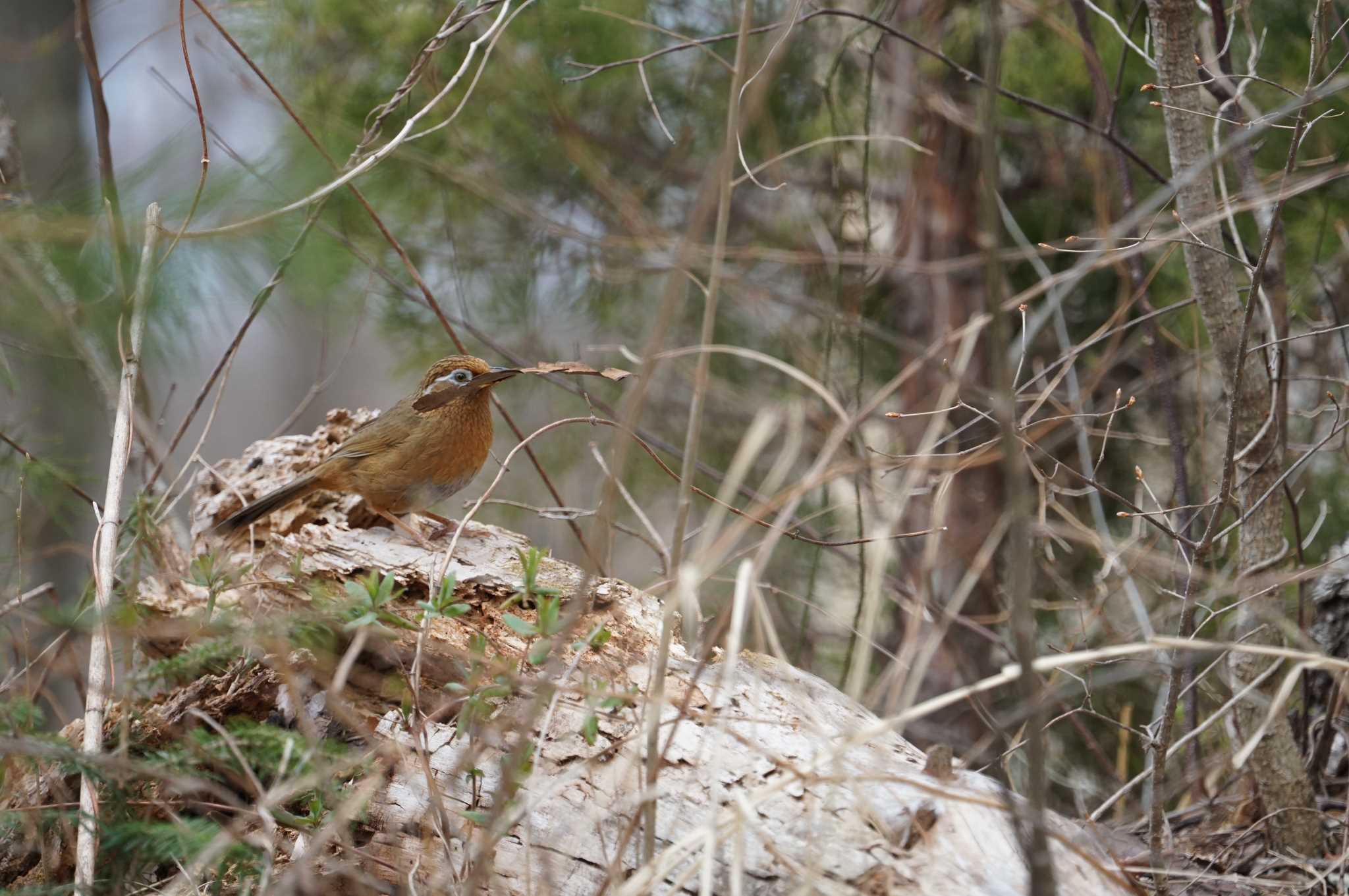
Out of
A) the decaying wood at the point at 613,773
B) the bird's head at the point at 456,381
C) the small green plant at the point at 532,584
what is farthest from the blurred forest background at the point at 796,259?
the small green plant at the point at 532,584

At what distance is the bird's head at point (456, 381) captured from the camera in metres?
3.36

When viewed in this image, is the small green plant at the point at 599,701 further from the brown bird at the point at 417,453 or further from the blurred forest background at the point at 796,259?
the blurred forest background at the point at 796,259

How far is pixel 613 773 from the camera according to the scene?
2.01 m

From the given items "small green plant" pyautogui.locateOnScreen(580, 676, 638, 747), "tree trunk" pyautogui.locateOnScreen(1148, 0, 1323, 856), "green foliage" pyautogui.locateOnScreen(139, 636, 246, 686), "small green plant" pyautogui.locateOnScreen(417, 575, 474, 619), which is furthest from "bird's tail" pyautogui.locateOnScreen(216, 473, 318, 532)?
"tree trunk" pyautogui.locateOnScreen(1148, 0, 1323, 856)

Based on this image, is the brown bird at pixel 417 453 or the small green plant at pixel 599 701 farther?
the brown bird at pixel 417 453

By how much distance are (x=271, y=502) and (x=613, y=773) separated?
6.16 feet

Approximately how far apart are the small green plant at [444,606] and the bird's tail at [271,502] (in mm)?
1432

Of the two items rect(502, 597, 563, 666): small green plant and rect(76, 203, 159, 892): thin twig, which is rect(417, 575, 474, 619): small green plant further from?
rect(76, 203, 159, 892): thin twig

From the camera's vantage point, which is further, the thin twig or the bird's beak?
the bird's beak

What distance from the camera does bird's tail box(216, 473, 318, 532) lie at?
333 centimetres

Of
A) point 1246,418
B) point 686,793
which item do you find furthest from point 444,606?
point 1246,418

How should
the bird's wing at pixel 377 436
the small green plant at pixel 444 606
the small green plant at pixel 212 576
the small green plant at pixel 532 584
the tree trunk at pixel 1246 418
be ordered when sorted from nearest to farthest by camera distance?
1. the small green plant at pixel 444 606
2. the small green plant at pixel 532 584
3. the small green plant at pixel 212 576
4. the tree trunk at pixel 1246 418
5. the bird's wing at pixel 377 436

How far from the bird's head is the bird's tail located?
45cm

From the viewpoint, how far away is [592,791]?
2.02 meters
